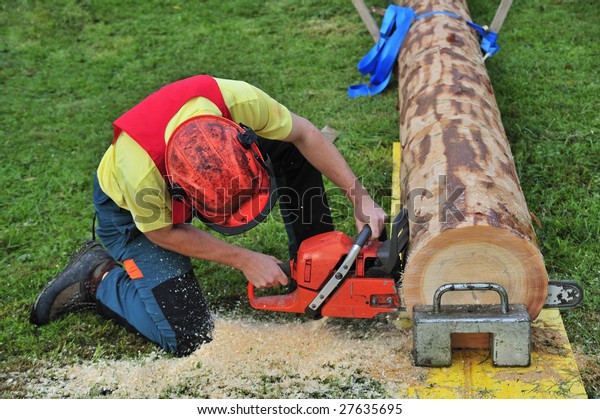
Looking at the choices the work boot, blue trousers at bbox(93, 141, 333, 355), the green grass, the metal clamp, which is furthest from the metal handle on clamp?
the work boot

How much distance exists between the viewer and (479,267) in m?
3.08

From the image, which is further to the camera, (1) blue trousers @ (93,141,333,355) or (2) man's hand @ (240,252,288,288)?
(1) blue trousers @ (93,141,333,355)

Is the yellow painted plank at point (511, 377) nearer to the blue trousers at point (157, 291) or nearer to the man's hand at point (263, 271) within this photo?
the man's hand at point (263, 271)

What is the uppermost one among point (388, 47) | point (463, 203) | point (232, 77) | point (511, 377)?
point (463, 203)

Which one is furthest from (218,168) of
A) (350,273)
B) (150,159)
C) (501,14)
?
(501,14)

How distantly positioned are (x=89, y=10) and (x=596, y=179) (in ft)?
19.6

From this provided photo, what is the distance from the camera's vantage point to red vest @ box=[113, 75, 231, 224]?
119 inches

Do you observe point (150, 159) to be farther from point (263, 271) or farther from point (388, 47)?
point (388, 47)

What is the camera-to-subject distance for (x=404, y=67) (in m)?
5.25

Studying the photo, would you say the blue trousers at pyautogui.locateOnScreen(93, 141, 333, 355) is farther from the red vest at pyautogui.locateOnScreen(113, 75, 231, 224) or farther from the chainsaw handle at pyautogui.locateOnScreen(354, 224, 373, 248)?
the chainsaw handle at pyautogui.locateOnScreen(354, 224, 373, 248)

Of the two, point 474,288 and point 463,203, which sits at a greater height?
point 463,203

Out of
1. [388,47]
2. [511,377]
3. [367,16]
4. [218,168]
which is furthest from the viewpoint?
[367,16]

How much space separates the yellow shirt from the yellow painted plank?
4.34 feet

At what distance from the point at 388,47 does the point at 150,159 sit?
329 cm
